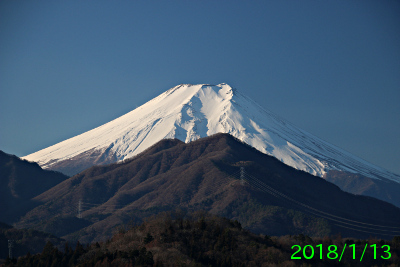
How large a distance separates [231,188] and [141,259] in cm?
9613

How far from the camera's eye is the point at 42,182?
618 ft

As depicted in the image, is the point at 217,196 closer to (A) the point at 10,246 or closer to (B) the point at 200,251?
(A) the point at 10,246

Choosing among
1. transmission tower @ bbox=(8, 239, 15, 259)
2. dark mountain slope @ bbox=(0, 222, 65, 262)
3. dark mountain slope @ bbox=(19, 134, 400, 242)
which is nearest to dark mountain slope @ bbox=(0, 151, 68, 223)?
dark mountain slope @ bbox=(19, 134, 400, 242)

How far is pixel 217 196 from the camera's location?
497ft

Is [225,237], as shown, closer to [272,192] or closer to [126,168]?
[272,192]

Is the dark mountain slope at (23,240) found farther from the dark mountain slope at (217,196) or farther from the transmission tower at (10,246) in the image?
the dark mountain slope at (217,196)

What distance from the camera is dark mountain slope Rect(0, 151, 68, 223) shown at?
159 meters

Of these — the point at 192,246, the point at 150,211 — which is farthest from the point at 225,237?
the point at 150,211

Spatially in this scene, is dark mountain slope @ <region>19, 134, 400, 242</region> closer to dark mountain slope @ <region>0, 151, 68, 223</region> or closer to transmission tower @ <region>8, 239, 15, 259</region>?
dark mountain slope @ <region>0, 151, 68, 223</region>

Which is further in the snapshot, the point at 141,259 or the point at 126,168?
the point at 126,168

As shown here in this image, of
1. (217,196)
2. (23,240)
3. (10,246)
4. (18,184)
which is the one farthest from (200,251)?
(18,184)

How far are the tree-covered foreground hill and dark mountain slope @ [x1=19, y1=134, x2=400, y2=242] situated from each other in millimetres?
57224

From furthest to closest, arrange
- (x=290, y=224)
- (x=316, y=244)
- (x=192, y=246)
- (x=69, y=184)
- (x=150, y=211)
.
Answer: (x=69, y=184)
(x=150, y=211)
(x=290, y=224)
(x=316, y=244)
(x=192, y=246)

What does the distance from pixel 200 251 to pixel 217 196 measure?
90.3m
